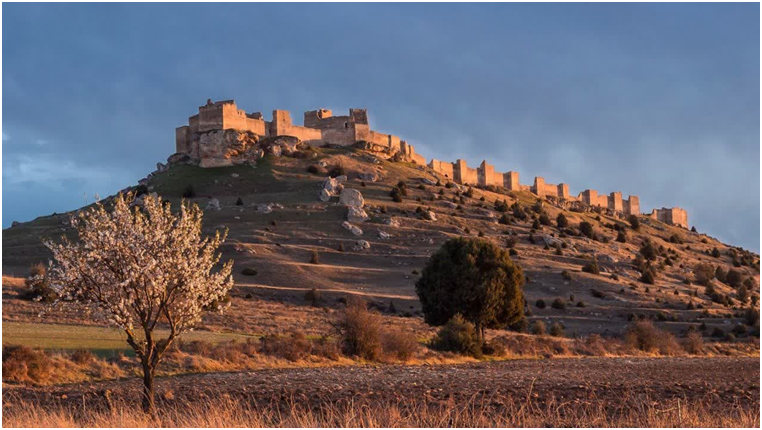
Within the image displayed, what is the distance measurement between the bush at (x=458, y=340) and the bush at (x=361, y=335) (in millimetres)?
4807

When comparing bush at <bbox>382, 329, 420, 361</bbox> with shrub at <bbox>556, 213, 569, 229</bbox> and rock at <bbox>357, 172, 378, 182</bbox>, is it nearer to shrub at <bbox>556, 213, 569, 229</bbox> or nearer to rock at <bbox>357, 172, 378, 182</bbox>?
rock at <bbox>357, 172, 378, 182</bbox>

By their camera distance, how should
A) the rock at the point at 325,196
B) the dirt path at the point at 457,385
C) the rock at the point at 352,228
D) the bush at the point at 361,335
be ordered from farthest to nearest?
the rock at the point at 325,196
the rock at the point at 352,228
the bush at the point at 361,335
the dirt path at the point at 457,385

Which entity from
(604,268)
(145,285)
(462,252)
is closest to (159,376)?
(145,285)

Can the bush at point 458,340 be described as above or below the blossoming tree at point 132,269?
below

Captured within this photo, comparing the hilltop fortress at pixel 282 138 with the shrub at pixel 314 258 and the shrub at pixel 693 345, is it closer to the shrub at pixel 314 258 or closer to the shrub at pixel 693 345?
the shrub at pixel 314 258

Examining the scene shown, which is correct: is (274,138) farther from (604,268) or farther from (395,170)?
(604,268)

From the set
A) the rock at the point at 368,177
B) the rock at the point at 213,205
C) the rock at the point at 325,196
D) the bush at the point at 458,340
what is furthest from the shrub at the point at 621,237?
the bush at the point at 458,340

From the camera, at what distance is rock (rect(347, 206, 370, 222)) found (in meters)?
73.1

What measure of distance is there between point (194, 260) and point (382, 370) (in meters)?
14.2

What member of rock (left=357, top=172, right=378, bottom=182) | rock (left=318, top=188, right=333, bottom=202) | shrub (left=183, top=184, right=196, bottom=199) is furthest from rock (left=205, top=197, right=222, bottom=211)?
rock (left=357, top=172, right=378, bottom=182)

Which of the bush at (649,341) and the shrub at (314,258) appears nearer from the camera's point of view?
the bush at (649,341)

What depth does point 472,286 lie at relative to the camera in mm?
39000

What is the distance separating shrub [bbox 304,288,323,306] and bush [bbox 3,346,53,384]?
1122 inches

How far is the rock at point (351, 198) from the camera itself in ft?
250
